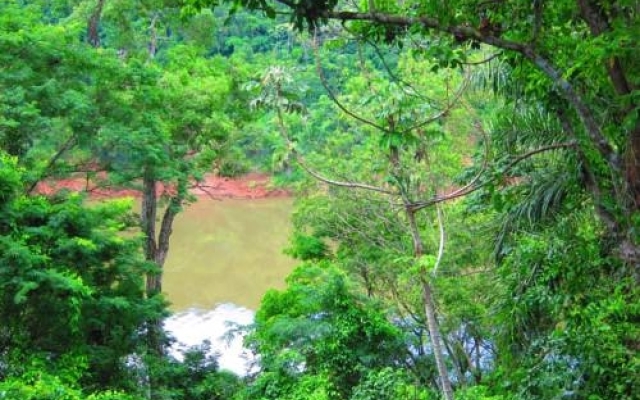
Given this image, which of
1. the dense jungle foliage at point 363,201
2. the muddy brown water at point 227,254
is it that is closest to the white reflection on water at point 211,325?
the muddy brown water at point 227,254

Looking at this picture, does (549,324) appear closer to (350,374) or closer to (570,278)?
(570,278)

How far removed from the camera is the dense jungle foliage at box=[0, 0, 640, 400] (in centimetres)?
394

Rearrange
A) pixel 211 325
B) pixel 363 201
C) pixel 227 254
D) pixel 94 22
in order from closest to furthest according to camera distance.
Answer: pixel 363 201 → pixel 94 22 → pixel 211 325 → pixel 227 254

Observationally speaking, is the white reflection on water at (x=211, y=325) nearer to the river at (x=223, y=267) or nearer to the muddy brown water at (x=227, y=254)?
the river at (x=223, y=267)

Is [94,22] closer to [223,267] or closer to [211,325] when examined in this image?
[211,325]

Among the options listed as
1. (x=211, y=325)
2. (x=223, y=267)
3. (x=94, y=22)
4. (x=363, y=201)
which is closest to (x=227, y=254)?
(x=223, y=267)

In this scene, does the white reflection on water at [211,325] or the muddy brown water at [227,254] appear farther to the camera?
the muddy brown water at [227,254]

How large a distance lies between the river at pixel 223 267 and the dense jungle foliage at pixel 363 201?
2.17 metres

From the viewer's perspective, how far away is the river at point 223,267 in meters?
13.8

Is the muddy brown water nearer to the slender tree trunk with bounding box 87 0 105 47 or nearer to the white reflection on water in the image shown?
the white reflection on water

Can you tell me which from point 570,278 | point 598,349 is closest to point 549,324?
point 570,278

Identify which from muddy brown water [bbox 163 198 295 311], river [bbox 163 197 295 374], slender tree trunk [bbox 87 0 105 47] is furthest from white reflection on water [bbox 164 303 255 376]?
slender tree trunk [bbox 87 0 105 47]

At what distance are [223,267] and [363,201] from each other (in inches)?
348

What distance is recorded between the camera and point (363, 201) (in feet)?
32.0
